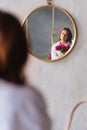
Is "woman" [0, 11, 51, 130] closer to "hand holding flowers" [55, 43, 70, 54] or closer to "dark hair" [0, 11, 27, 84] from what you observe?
"dark hair" [0, 11, 27, 84]

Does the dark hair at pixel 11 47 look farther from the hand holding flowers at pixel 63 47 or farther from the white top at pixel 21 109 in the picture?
the hand holding flowers at pixel 63 47

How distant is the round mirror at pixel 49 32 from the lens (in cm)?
253

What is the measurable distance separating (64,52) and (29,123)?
1.83 meters

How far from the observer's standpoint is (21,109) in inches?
29.2

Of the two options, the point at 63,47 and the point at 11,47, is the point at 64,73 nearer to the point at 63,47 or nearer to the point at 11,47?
the point at 63,47

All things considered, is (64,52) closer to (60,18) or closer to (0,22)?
(60,18)

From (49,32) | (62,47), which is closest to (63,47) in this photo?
(62,47)

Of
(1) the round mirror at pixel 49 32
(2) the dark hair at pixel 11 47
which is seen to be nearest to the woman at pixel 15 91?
(2) the dark hair at pixel 11 47

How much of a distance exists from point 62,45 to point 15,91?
1823 millimetres

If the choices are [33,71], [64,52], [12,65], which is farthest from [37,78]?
[12,65]

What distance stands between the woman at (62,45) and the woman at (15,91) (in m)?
1.77

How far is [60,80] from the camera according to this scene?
255 cm

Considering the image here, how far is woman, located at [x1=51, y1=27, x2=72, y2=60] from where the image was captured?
2.55 m

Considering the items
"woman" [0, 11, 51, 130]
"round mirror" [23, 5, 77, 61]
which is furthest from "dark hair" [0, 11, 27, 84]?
"round mirror" [23, 5, 77, 61]
